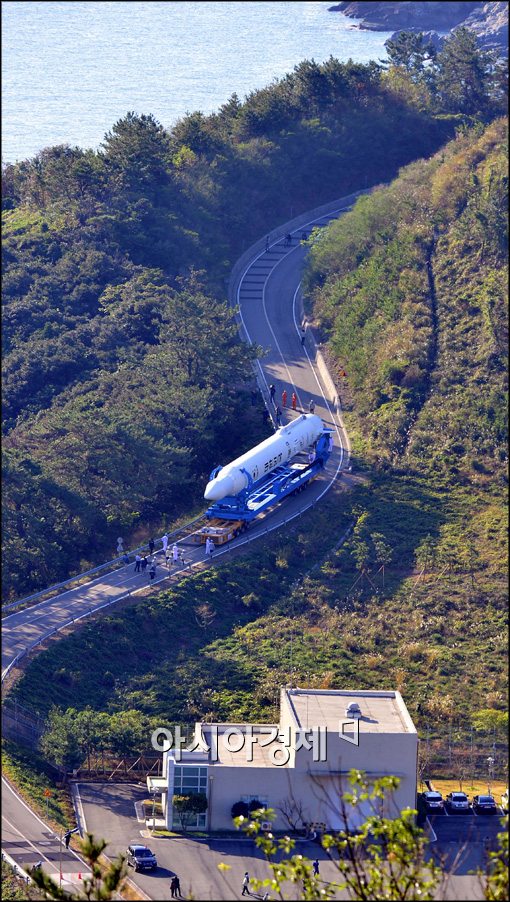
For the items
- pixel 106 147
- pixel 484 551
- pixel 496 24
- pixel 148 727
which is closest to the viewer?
pixel 148 727

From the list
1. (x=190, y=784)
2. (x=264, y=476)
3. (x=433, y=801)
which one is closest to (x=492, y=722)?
(x=433, y=801)

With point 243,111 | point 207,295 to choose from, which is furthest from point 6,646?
point 243,111

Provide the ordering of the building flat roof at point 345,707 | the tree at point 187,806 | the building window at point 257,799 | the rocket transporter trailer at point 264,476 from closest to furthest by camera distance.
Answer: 1. the tree at point 187,806
2. the building window at point 257,799
3. the building flat roof at point 345,707
4. the rocket transporter trailer at point 264,476

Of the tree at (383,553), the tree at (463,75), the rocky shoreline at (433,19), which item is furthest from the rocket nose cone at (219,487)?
the tree at (463,75)

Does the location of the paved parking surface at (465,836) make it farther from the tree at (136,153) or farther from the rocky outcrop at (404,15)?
the tree at (136,153)

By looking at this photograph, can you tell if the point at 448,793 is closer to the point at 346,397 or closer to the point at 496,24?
the point at 346,397
